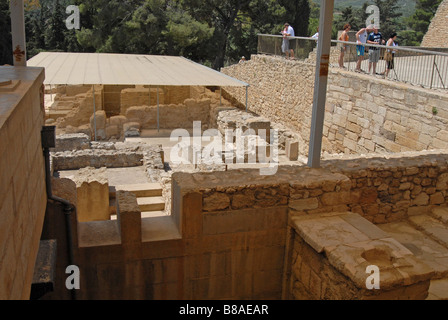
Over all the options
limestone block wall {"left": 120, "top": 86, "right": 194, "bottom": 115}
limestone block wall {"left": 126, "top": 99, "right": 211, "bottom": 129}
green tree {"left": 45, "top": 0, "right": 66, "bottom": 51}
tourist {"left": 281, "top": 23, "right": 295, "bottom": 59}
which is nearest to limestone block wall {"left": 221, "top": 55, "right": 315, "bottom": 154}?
tourist {"left": 281, "top": 23, "right": 295, "bottom": 59}

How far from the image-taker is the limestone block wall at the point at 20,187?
2.21 metres

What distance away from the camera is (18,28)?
4.47 meters

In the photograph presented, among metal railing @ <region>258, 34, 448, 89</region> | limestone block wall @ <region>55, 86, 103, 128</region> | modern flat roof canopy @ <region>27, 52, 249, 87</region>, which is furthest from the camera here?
limestone block wall @ <region>55, 86, 103, 128</region>

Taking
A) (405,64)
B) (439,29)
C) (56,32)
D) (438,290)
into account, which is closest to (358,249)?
(438,290)

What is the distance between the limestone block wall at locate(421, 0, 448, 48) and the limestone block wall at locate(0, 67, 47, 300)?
64.0 ft

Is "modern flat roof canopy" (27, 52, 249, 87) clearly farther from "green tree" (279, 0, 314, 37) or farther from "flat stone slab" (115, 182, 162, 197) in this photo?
"green tree" (279, 0, 314, 37)

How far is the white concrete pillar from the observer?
437 centimetres

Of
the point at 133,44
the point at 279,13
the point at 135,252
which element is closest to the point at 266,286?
the point at 135,252

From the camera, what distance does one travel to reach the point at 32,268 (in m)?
3.15

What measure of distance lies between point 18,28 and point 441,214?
5.66 meters

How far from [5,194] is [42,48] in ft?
115

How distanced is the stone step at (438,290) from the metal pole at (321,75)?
1810 mm
